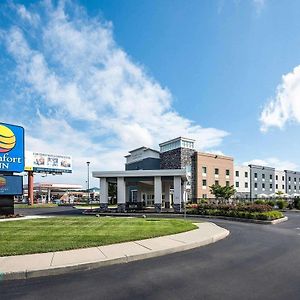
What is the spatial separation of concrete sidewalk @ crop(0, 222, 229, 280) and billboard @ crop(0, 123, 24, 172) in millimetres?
19314

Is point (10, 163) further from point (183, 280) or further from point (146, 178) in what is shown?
point (183, 280)

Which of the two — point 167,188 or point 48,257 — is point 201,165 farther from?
point 48,257

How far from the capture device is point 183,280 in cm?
741

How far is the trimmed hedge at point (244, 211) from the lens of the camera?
23.5m

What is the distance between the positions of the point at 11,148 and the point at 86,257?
21.4 metres

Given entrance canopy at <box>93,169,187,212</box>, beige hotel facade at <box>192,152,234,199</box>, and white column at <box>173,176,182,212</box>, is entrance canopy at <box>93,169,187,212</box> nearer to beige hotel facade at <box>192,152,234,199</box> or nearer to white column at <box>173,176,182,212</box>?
white column at <box>173,176,182,212</box>

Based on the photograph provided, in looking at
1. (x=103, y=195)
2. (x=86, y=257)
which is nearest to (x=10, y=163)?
(x=103, y=195)

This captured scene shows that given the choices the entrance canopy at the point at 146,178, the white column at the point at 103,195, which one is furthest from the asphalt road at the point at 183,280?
the white column at the point at 103,195

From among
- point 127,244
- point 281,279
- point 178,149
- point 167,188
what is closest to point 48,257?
point 127,244

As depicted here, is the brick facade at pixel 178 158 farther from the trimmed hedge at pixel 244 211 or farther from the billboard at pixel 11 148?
the billboard at pixel 11 148

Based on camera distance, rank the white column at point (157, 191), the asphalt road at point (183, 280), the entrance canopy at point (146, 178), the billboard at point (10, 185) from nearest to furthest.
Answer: the asphalt road at point (183, 280) → the billboard at point (10, 185) → the entrance canopy at point (146, 178) → the white column at point (157, 191)

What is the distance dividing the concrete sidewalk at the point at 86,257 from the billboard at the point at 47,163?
186 feet

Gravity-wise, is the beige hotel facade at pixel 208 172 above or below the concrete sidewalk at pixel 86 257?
above

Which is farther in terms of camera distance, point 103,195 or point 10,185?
point 103,195
